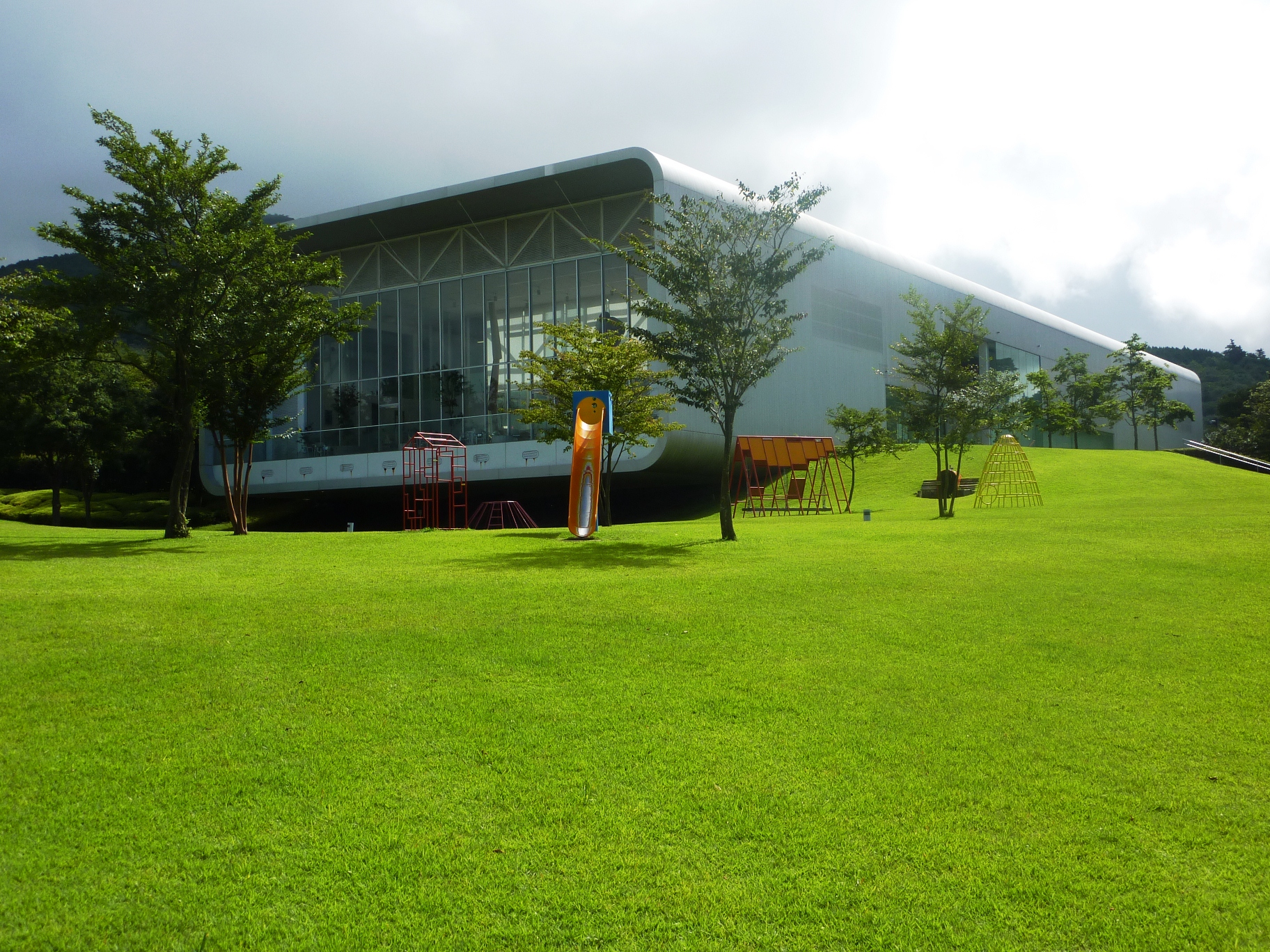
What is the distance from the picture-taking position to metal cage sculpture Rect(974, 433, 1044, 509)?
29297 millimetres

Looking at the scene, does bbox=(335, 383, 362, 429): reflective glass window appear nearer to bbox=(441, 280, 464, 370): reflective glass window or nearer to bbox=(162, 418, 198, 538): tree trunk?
bbox=(441, 280, 464, 370): reflective glass window

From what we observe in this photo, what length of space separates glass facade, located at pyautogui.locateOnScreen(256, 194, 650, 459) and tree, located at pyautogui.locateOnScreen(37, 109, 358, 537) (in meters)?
16.0

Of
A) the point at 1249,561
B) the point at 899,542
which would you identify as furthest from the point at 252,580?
the point at 1249,561

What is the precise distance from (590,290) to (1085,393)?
36.1 meters

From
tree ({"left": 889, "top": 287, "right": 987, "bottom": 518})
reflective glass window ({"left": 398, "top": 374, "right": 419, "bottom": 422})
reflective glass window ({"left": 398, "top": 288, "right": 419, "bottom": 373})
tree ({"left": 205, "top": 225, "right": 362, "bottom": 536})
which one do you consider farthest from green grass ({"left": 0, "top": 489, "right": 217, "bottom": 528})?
tree ({"left": 889, "top": 287, "right": 987, "bottom": 518})

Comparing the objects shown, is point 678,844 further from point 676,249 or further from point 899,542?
point 676,249

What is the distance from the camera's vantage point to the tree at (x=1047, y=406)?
173ft

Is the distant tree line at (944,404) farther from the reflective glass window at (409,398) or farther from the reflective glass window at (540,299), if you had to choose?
the reflective glass window at (409,398)

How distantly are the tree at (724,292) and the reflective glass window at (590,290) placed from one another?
55.9 feet

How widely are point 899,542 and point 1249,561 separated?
5208 mm

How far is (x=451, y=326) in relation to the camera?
39031 mm

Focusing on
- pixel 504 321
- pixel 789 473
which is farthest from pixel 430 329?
pixel 789 473

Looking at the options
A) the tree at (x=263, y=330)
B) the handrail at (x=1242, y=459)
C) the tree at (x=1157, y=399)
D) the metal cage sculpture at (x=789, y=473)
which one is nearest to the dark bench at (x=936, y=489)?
the metal cage sculpture at (x=789, y=473)

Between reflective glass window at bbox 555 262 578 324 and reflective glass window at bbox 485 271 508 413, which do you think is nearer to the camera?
reflective glass window at bbox 555 262 578 324
